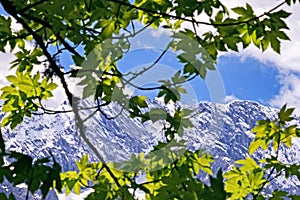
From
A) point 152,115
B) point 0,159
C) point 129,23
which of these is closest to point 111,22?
point 129,23

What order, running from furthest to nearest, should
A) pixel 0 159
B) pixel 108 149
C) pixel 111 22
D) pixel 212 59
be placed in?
pixel 108 149 < pixel 212 59 < pixel 111 22 < pixel 0 159

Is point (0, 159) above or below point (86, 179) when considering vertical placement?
below

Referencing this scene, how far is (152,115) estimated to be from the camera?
317cm

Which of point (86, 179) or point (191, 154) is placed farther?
point (86, 179)

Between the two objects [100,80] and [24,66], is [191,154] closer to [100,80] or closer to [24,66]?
[100,80]

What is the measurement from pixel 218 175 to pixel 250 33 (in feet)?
5.65

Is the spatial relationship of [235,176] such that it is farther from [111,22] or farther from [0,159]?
[0,159]

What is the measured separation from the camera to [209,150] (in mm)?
3338

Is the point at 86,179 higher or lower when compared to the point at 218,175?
higher

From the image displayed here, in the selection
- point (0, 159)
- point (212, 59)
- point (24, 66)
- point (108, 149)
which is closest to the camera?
point (0, 159)

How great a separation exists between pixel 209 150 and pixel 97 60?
988 mm

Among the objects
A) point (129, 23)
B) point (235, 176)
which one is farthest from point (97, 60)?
point (235, 176)

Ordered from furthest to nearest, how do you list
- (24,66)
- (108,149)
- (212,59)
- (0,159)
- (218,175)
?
1. (24,66)
2. (108,149)
3. (212,59)
4. (0,159)
5. (218,175)

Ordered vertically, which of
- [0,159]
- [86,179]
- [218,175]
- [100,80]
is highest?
[100,80]
